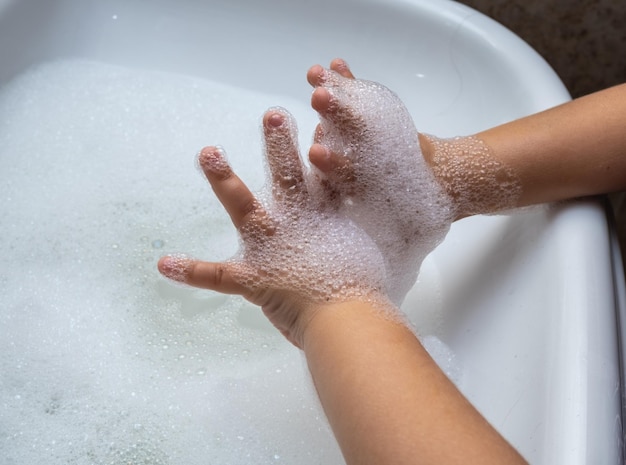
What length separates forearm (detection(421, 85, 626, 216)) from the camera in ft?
2.49

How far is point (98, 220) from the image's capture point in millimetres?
1014

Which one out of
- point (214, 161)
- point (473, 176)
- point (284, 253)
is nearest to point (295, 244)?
point (284, 253)

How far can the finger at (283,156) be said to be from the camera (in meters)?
0.72

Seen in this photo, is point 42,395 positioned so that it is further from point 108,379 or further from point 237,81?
point 237,81

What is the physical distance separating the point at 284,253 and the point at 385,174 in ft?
0.50

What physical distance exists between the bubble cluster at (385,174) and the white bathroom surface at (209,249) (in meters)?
0.11

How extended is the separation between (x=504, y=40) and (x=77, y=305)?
67cm

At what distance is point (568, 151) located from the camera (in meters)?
0.77

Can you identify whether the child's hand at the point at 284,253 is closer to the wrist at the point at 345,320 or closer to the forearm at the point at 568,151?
the wrist at the point at 345,320

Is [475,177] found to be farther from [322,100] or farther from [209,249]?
[209,249]

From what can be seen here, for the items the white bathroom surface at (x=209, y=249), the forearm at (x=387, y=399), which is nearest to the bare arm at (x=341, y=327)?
the forearm at (x=387, y=399)

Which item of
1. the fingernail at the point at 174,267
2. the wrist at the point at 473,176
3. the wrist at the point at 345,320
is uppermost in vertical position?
the wrist at the point at 473,176

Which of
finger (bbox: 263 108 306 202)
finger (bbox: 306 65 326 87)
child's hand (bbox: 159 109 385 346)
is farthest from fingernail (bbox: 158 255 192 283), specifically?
finger (bbox: 306 65 326 87)

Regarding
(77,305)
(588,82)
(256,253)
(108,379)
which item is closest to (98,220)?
(77,305)
